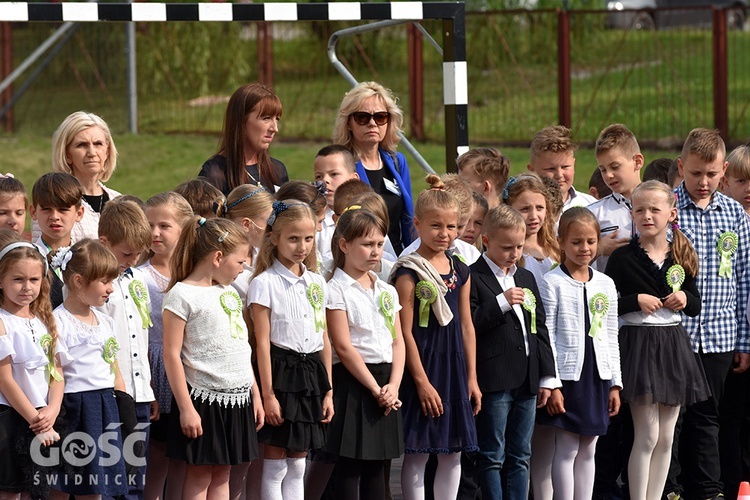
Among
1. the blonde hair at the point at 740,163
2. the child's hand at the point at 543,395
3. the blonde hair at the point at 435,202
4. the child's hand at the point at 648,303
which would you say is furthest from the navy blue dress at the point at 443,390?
the blonde hair at the point at 740,163

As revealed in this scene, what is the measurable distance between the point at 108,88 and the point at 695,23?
855cm

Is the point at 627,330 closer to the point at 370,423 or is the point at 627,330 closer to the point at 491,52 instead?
A: the point at 370,423

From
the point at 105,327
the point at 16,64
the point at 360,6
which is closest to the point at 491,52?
the point at 16,64

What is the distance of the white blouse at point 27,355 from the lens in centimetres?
474

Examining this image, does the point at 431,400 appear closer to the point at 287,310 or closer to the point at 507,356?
the point at 507,356

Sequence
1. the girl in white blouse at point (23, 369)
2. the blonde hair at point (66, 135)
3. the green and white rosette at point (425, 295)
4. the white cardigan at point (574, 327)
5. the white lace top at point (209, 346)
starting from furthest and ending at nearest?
the blonde hair at point (66, 135) → the white cardigan at point (574, 327) → the green and white rosette at point (425, 295) → the white lace top at point (209, 346) → the girl in white blouse at point (23, 369)

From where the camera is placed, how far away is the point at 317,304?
5262 mm

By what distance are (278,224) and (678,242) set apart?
213cm

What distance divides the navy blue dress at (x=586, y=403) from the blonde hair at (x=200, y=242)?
1.81 metres

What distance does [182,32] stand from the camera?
18562 mm

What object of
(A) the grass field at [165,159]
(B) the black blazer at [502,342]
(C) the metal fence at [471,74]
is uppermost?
(C) the metal fence at [471,74]

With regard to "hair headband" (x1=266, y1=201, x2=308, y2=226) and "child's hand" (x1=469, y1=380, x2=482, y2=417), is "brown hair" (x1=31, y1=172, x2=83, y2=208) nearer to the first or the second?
"hair headband" (x1=266, y1=201, x2=308, y2=226)

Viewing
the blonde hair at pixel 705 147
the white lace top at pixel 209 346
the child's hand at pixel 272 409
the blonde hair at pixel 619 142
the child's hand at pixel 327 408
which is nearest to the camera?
the white lace top at pixel 209 346

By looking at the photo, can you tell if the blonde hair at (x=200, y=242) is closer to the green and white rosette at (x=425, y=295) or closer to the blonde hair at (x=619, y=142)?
the green and white rosette at (x=425, y=295)
